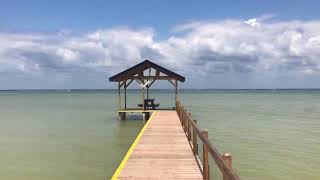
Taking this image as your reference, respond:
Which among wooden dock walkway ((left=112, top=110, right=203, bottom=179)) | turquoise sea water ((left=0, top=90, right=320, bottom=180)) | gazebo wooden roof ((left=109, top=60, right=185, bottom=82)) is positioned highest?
gazebo wooden roof ((left=109, top=60, right=185, bottom=82))

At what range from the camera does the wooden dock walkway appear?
748 cm

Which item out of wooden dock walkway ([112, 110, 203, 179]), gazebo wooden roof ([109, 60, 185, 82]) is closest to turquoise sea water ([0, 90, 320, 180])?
wooden dock walkway ([112, 110, 203, 179])

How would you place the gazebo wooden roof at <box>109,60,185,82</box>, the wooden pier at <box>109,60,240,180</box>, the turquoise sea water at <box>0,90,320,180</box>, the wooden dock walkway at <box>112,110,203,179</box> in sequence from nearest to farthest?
the wooden pier at <box>109,60,240,180</box> → the wooden dock walkway at <box>112,110,203,179</box> → the turquoise sea water at <box>0,90,320,180</box> → the gazebo wooden roof at <box>109,60,185,82</box>

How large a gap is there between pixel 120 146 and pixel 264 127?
10.8m

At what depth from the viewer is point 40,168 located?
38.1ft

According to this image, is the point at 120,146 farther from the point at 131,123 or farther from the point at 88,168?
the point at 131,123

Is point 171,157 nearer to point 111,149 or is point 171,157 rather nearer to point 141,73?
point 111,149

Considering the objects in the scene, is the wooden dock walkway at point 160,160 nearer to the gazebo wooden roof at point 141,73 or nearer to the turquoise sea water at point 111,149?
the turquoise sea water at point 111,149

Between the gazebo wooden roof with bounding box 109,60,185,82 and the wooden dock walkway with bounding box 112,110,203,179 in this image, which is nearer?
the wooden dock walkway with bounding box 112,110,203,179

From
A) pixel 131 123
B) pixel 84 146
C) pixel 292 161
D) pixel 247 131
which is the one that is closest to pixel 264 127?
pixel 247 131

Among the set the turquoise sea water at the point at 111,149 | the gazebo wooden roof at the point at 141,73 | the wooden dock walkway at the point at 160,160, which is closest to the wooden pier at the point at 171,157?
the wooden dock walkway at the point at 160,160

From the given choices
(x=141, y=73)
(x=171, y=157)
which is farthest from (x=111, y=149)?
(x=141, y=73)

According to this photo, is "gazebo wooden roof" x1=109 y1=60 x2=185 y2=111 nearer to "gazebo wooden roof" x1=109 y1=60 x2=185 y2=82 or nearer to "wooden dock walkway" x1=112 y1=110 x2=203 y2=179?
"gazebo wooden roof" x1=109 y1=60 x2=185 y2=82

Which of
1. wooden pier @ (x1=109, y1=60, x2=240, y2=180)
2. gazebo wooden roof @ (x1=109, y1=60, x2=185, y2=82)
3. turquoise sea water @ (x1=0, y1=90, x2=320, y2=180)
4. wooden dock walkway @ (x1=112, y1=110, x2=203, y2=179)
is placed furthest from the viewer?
gazebo wooden roof @ (x1=109, y1=60, x2=185, y2=82)
